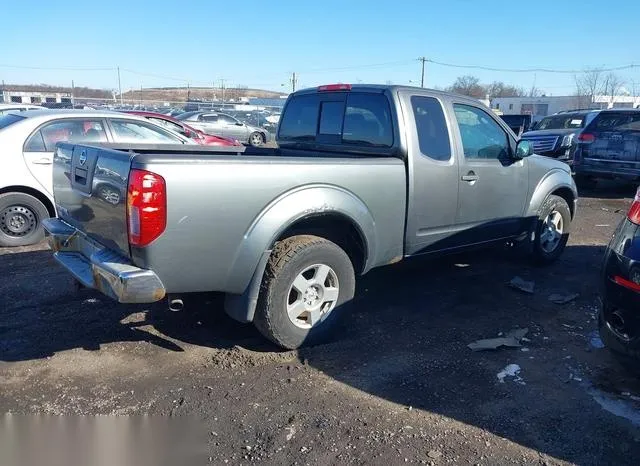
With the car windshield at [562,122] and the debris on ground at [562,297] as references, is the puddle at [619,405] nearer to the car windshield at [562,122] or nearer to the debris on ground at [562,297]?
the debris on ground at [562,297]

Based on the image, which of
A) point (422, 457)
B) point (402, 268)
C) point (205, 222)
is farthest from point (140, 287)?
point (402, 268)

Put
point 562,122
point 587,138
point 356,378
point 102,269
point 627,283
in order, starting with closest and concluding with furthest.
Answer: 1. point 627,283
2. point 102,269
3. point 356,378
4. point 587,138
5. point 562,122

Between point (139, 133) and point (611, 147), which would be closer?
point (139, 133)

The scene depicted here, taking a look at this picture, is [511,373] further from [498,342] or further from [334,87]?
[334,87]

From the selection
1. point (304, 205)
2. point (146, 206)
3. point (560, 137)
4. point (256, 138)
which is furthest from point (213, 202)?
point (256, 138)

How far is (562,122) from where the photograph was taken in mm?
16328

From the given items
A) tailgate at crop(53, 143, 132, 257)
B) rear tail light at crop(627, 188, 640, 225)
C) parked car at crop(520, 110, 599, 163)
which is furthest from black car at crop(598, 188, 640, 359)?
parked car at crop(520, 110, 599, 163)

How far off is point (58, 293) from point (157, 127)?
318 cm

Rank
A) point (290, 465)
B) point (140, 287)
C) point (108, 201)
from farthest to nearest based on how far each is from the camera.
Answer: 1. point (108, 201)
2. point (140, 287)
3. point (290, 465)

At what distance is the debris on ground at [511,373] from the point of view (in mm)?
3889

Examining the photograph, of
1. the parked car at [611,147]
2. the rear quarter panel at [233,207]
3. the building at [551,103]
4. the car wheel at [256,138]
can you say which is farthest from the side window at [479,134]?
Result: the building at [551,103]

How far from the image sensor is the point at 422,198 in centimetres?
478

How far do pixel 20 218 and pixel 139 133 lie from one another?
1840mm

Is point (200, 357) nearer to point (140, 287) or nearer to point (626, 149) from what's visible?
point (140, 287)
